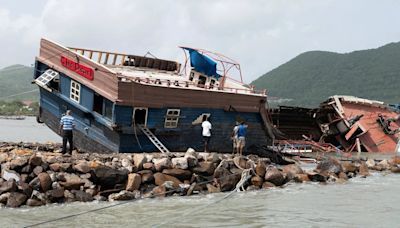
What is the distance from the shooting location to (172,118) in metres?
17.5

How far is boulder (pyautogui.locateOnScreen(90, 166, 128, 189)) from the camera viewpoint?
1200 cm

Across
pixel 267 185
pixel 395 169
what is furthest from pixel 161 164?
pixel 395 169

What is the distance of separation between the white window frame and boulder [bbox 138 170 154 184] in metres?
5.20

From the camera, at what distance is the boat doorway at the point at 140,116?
1634 centimetres

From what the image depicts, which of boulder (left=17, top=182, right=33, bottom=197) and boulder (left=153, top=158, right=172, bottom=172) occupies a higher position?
boulder (left=153, top=158, right=172, bottom=172)

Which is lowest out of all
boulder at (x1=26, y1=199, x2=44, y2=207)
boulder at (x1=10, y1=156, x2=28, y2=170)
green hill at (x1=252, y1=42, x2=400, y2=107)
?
boulder at (x1=26, y1=199, x2=44, y2=207)

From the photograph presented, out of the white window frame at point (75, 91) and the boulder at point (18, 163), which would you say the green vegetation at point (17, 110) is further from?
the boulder at point (18, 163)

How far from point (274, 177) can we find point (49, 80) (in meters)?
8.60

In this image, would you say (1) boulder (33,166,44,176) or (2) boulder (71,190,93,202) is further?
(1) boulder (33,166,44,176)

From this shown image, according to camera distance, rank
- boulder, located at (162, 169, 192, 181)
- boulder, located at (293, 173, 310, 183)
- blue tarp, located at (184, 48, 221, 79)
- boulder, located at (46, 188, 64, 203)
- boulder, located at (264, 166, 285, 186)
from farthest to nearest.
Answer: blue tarp, located at (184, 48, 221, 79) < boulder, located at (293, 173, 310, 183) < boulder, located at (264, 166, 285, 186) < boulder, located at (162, 169, 192, 181) < boulder, located at (46, 188, 64, 203)

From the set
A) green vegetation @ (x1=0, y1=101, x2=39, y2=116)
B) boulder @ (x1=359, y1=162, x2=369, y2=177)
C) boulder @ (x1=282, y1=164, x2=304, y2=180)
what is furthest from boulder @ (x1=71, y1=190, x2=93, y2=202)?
green vegetation @ (x1=0, y1=101, x2=39, y2=116)

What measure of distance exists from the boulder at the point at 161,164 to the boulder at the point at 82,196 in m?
2.20

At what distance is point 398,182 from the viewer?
671 inches

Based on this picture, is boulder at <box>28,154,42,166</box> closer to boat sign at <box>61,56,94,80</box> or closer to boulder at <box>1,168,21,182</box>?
boulder at <box>1,168,21,182</box>
